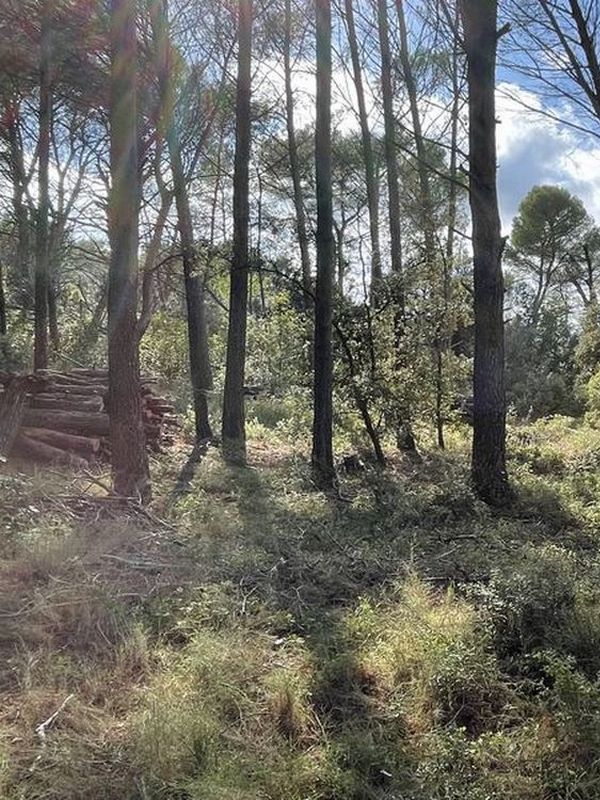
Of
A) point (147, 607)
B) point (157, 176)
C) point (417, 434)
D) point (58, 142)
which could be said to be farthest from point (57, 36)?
point (147, 607)

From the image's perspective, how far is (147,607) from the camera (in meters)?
3.31

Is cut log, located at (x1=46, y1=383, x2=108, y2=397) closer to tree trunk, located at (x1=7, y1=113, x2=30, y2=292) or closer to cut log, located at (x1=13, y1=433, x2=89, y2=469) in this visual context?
cut log, located at (x1=13, y1=433, x2=89, y2=469)

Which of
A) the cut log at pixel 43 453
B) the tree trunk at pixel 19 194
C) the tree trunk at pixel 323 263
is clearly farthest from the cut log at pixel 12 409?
the tree trunk at pixel 19 194

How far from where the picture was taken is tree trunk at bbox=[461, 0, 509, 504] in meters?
6.33

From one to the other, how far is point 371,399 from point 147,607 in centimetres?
608

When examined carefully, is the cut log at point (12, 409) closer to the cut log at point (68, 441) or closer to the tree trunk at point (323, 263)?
the cut log at point (68, 441)

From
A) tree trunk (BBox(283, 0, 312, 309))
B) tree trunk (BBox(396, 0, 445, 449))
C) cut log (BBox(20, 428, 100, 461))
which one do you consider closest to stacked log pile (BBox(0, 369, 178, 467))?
cut log (BBox(20, 428, 100, 461))

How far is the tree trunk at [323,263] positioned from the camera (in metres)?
7.75

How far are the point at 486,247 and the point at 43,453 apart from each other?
207 inches

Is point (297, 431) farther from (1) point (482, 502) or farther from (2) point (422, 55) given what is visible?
(2) point (422, 55)

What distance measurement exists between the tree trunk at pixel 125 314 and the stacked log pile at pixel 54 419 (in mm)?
1286

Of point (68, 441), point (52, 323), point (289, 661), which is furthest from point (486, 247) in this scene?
point (52, 323)

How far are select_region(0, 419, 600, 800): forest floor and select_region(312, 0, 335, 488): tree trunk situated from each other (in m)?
2.81

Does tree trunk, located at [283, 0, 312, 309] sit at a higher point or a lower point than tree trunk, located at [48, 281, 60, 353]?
higher
